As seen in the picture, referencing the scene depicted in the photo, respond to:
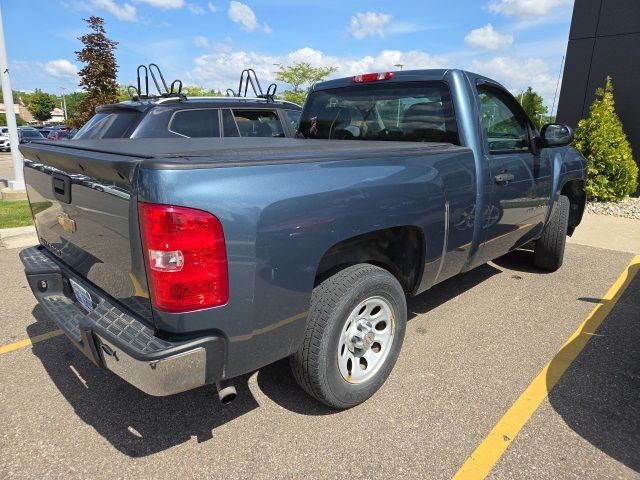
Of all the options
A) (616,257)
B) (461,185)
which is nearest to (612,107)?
(616,257)

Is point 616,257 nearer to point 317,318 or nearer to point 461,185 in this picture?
point 461,185

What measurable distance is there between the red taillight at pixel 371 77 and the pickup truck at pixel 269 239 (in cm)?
4

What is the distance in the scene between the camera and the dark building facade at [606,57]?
9031 mm

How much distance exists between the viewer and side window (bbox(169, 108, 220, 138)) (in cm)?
550

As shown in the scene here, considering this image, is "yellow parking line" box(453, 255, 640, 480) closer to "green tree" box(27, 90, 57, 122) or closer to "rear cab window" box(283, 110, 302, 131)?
"rear cab window" box(283, 110, 302, 131)

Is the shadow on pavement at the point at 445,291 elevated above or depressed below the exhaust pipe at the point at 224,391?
below

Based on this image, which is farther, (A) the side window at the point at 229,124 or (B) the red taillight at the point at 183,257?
(A) the side window at the point at 229,124

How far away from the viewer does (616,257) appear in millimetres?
5691

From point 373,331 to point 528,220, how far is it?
2142mm

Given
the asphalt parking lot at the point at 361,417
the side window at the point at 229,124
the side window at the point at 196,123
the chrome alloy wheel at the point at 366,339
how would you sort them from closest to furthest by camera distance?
the asphalt parking lot at the point at 361,417, the chrome alloy wheel at the point at 366,339, the side window at the point at 196,123, the side window at the point at 229,124

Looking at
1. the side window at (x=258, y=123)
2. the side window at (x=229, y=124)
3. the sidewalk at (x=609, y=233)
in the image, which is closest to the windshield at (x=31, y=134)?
the side window at (x=258, y=123)

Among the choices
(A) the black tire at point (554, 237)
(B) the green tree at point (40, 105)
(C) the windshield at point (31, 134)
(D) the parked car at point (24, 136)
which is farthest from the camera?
(B) the green tree at point (40, 105)

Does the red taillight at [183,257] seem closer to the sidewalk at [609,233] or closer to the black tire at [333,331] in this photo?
the black tire at [333,331]

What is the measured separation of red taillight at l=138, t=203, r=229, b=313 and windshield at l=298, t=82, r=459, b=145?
2.12 metres
